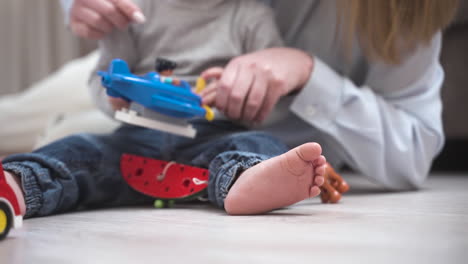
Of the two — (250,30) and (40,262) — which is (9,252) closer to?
(40,262)

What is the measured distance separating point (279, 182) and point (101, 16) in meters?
0.39

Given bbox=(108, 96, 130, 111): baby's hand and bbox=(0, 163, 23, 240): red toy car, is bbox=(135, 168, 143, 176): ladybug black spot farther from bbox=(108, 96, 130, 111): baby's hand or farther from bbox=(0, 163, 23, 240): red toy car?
bbox=(0, 163, 23, 240): red toy car

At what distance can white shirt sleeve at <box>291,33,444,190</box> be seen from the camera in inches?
29.8

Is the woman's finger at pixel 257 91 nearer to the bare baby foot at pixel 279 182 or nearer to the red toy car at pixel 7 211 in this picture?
the bare baby foot at pixel 279 182

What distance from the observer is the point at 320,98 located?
0.75m

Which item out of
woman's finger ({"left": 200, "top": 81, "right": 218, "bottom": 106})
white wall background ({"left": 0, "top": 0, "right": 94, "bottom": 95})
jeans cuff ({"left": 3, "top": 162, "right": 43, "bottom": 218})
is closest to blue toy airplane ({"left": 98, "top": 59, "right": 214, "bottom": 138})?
woman's finger ({"left": 200, "top": 81, "right": 218, "bottom": 106})

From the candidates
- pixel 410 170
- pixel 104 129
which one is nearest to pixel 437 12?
pixel 410 170

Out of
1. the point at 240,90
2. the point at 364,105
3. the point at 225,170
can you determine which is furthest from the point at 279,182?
the point at 364,105

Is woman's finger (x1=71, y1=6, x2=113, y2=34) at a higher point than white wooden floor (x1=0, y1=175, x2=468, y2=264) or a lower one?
higher

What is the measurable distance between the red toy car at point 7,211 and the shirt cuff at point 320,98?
44 centimetres

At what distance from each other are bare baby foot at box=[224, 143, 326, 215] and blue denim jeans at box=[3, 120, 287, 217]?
1.2 inches

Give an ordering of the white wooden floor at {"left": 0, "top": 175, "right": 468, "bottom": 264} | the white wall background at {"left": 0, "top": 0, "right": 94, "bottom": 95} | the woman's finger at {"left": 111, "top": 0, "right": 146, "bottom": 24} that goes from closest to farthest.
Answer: the white wooden floor at {"left": 0, "top": 175, "right": 468, "bottom": 264} → the woman's finger at {"left": 111, "top": 0, "right": 146, "bottom": 24} → the white wall background at {"left": 0, "top": 0, "right": 94, "bottom": 95}

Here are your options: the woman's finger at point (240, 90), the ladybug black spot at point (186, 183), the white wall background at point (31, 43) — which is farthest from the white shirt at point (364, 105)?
the white wall background at point (31, 43)

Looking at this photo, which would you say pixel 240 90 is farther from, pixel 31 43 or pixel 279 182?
pixel 31 43
